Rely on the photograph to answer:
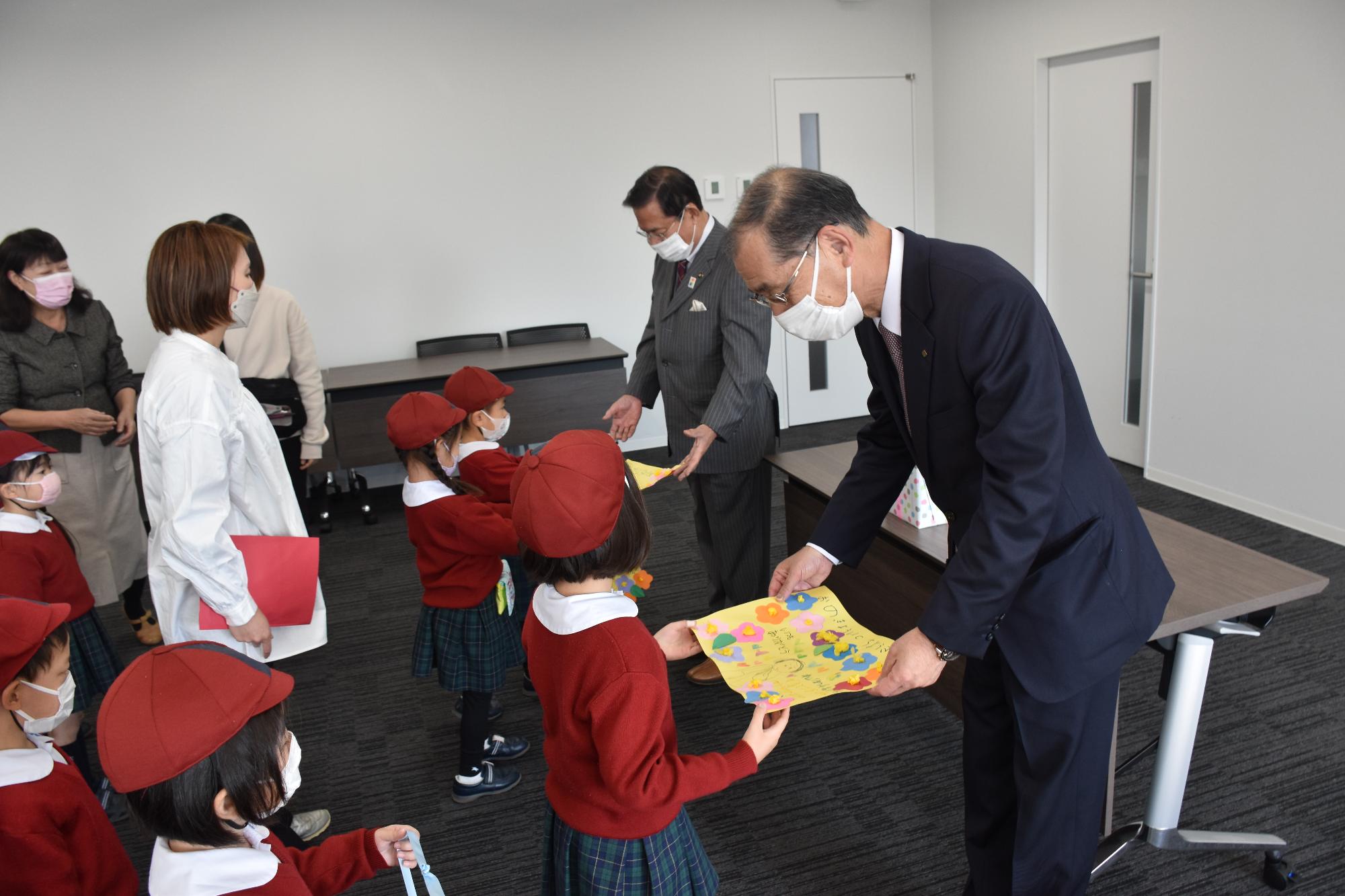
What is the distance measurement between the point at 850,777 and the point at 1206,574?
114 cm

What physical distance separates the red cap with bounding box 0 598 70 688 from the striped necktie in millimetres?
1505

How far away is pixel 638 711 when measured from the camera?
1.42m

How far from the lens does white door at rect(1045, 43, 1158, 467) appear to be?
16.1 ft

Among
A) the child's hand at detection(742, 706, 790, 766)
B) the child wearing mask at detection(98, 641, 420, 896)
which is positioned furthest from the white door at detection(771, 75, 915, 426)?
the child wearing mask at detection(98, 641, 420, 896)

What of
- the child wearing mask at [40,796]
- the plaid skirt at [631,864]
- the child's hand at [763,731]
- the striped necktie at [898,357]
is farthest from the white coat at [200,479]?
the striped necktie at [898,357]

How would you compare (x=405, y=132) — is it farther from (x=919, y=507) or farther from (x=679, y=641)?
(x=679, y=641)

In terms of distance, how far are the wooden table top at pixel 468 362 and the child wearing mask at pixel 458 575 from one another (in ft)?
8.34

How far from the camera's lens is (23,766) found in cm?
156

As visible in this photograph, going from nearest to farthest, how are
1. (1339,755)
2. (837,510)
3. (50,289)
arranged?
(837,510), (1339,755), (50,289)

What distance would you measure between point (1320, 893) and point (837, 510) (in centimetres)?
142

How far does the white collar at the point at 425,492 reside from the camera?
2.53 metres

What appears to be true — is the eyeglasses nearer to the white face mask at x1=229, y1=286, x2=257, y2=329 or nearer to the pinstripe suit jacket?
the pinstripe suit jacket

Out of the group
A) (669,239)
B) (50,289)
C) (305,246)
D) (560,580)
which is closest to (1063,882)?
(560,580)

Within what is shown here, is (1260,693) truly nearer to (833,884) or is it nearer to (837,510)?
(833,884)
